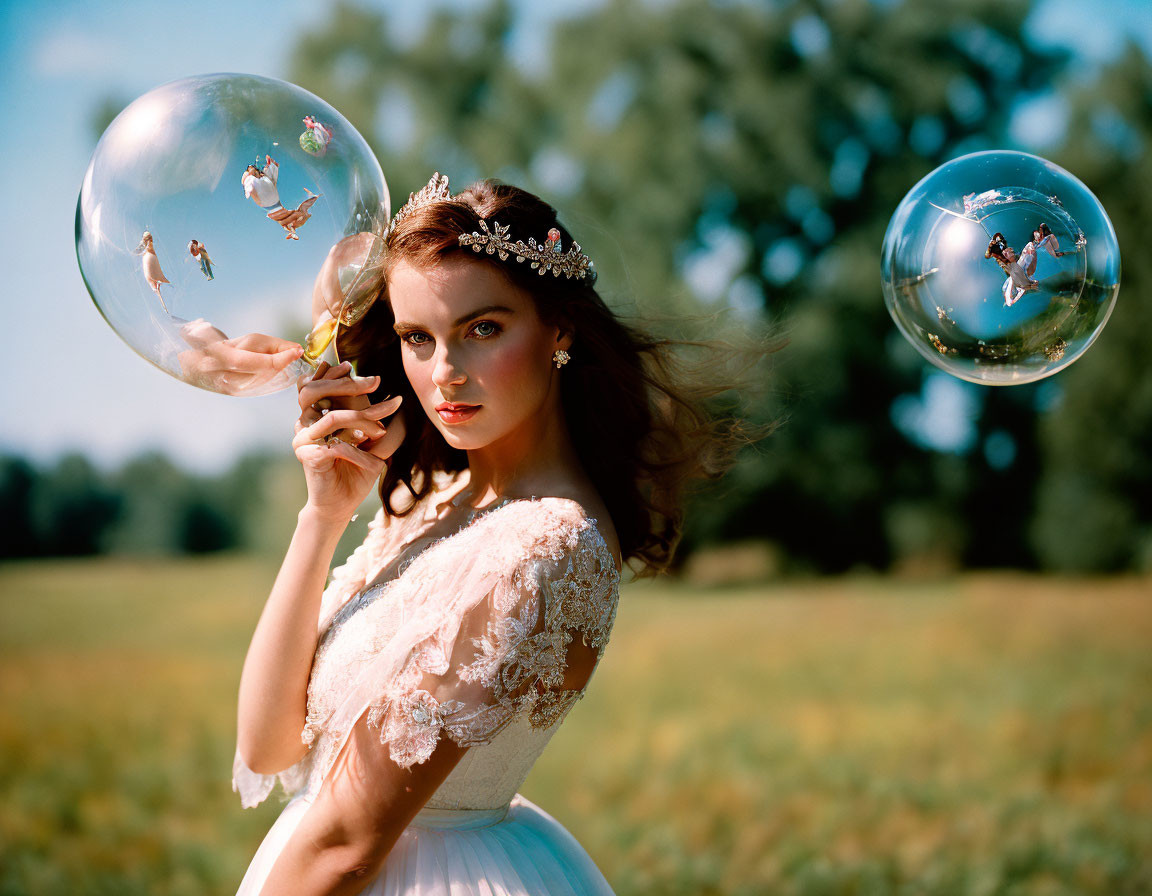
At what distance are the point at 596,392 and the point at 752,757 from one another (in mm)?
7354

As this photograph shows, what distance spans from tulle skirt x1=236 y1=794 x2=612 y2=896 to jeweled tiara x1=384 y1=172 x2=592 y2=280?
1206 millimetres

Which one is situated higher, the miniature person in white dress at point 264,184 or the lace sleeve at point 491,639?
the miniature person in white dress at point 264,184

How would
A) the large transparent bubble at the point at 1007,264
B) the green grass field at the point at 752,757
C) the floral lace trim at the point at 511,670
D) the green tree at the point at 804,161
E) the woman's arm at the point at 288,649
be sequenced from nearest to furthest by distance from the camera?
the floral lace trim at the point at 511,670 → the woman's arm at the point at 288,649 → the large transparent bubble at the point at 1007,264 → the green grass field at the point at 752,757 → the green tree at the point at 804,161

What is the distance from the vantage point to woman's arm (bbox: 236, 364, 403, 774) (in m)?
2.17

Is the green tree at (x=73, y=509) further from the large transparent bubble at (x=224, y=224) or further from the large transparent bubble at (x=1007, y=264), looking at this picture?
the large transparent bubble at (x=1007, y=264)

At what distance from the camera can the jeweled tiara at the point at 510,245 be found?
7.18 feet

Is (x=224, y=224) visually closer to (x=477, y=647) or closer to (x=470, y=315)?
(x=470, y=315)

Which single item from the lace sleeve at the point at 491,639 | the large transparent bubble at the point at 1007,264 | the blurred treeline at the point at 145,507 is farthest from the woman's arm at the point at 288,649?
the blurred treeline at the point at 145,507

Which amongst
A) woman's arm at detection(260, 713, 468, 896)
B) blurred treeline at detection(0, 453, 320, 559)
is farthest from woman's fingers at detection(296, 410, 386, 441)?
blurred treeline at detection(0, 453, 320, 559)

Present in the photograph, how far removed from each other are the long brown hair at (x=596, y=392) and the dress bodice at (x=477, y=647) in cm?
40

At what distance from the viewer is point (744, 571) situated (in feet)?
75.7

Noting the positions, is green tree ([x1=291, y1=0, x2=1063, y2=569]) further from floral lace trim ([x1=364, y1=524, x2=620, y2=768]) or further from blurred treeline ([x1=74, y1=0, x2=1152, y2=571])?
floral lace trim ([x1=364, y1=524, x2=620, y2=768])

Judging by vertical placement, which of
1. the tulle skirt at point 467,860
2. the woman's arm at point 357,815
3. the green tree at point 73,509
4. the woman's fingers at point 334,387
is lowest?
the green tree at point 73,509

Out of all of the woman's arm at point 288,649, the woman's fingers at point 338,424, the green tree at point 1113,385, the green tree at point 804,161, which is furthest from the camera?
the green tree at point 804,161
